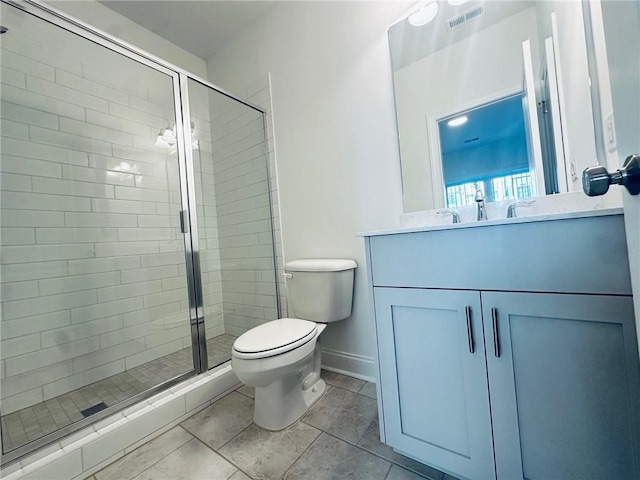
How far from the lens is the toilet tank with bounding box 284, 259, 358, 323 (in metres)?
1.46

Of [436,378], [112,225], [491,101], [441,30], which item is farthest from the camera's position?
[112,225]

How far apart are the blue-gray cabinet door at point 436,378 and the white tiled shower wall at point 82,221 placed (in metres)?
1.34

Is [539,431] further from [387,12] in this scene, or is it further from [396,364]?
[387,12]

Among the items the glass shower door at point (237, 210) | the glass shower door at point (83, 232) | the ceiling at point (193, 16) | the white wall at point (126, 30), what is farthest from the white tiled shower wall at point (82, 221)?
the ceiling at point (193, 16)

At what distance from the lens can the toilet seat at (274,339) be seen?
1096mm

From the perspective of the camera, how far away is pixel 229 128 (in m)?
2.01

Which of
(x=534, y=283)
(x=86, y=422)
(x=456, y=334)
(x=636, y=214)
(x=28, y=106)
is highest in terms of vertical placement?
(x=28, y=106)

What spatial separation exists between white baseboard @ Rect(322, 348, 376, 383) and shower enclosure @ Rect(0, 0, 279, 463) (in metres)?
0.52

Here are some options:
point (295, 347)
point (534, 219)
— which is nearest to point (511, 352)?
point (534, 219)

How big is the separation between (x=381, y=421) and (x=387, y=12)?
1947 millimetres

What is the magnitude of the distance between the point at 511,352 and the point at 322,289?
90 centimetres

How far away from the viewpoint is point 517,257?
0.70m

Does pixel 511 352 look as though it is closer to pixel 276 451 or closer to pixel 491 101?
pixel 276 451

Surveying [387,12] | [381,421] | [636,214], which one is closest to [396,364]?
[381,421]
